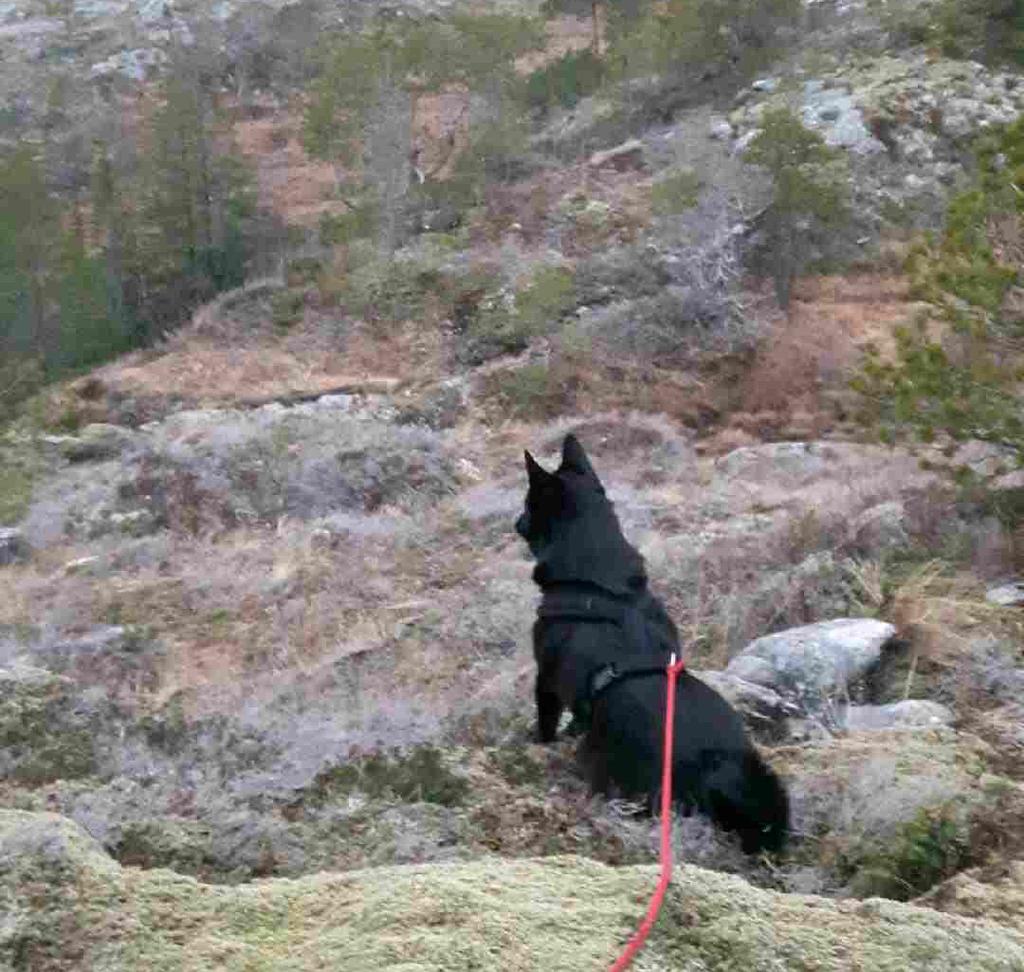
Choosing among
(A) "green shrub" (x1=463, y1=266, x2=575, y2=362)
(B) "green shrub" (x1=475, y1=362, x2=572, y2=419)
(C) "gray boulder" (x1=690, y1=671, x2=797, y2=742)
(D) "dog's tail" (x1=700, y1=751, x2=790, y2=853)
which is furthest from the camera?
(A) "green shrub" (x1=463, y1=266, x2=575, y2=362)

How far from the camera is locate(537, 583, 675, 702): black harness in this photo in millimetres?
3400

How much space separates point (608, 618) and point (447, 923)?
6.22 ft

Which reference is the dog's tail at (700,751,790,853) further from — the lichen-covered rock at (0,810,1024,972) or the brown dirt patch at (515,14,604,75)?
the brown dirt patch at (515,14,604,75)

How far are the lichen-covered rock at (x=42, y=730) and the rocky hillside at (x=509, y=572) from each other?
0.01m

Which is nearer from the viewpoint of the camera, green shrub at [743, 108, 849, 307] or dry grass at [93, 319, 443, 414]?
green shrub at [743, 108, 849, 307]

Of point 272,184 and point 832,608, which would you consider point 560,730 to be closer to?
point 832,608

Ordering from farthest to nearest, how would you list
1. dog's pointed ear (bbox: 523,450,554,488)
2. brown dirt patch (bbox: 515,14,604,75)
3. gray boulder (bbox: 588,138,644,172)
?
1. brown dirt patch (bbox: 515,14,604,75)
2. gray boulder (bbox: 588,138,644,172)
3. dog's pointed ear (bbox: 523,450,554,488)

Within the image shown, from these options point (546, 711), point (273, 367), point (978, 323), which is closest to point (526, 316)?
point (273, 367)

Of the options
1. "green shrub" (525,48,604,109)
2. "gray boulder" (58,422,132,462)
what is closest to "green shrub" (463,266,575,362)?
"gray boulder" (58,422,132,462)

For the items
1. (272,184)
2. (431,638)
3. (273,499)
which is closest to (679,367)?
(273,499)

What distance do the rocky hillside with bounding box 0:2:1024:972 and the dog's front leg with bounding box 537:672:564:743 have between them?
13cm

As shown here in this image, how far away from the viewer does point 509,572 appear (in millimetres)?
7648

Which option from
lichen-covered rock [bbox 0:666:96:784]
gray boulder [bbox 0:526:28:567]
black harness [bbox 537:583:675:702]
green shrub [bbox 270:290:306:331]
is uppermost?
black harness [bbox 537:583:675:702]

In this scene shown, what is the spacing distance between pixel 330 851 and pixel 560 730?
1382 millimetres
